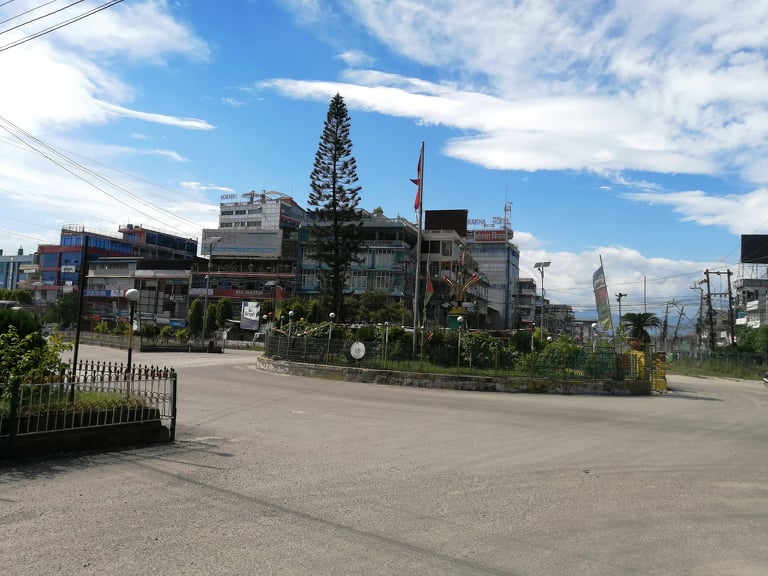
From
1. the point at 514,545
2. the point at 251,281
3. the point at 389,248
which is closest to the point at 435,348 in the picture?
the point at 514,545

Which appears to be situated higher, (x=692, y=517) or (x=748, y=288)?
(x=748, y=288)

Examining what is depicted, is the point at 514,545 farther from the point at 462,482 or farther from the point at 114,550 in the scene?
the point at 114,550

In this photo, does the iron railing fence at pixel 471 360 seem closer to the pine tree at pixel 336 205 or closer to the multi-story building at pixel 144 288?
the pine tree at pixel 336 205

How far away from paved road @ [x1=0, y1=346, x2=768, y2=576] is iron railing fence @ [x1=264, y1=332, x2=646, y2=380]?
1012 centimetres

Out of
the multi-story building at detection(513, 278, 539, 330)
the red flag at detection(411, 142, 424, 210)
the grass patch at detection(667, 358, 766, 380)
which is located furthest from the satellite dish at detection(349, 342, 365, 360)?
the multi-story building at detection(513, 278, 539, 330)

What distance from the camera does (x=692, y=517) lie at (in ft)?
19.7

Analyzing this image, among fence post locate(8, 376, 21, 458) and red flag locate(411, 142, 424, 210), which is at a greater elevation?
red flag locate(411, 142, 424, 210)

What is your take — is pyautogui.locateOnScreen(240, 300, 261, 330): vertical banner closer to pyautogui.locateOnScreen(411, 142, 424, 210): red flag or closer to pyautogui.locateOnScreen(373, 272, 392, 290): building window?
pyautogui.locateOnScreen(373, 272, 392, 290): building window

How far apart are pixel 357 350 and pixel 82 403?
15902 mm

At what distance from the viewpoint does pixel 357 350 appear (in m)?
23.5

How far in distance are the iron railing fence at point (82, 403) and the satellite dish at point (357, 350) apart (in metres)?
14.1

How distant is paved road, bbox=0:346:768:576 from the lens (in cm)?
458

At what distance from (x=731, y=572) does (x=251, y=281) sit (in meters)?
81.1

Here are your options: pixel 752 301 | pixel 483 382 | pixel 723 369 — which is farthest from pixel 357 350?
pixel 752 301
